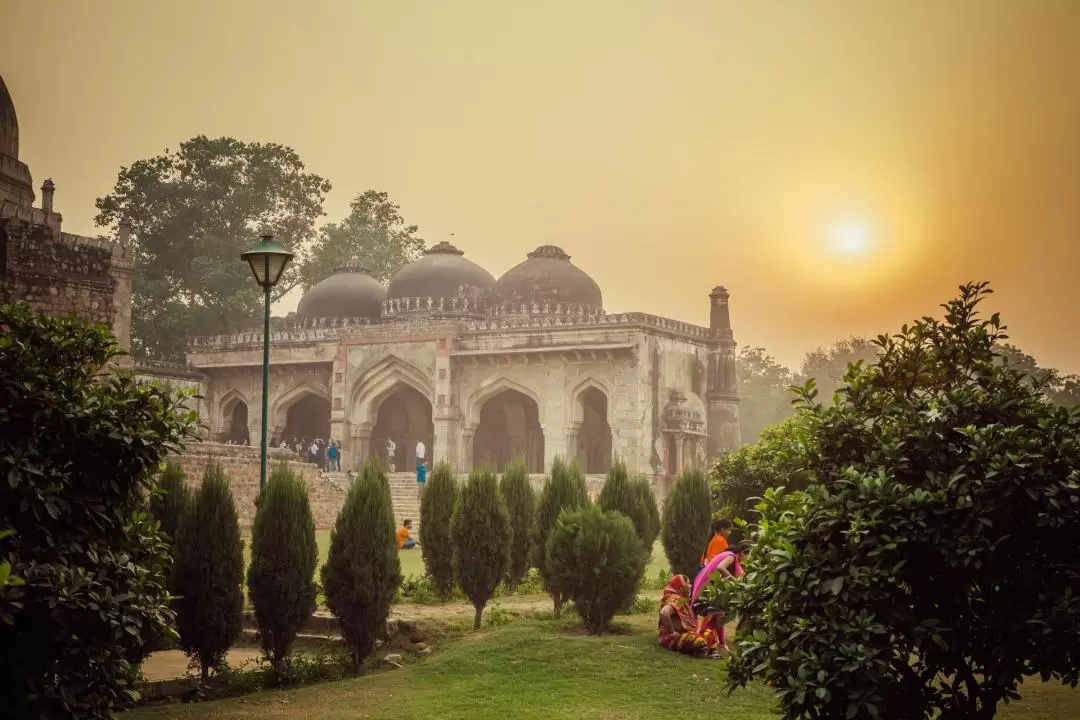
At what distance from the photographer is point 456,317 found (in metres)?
31.4

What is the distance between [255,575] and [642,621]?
375 cm

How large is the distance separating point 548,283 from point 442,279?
10.3ft

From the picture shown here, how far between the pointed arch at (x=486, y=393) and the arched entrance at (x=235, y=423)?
7.40 meters

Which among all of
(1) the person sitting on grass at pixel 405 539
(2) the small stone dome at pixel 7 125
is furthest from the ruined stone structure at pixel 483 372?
(2) the small stone dome at pixel 7 125

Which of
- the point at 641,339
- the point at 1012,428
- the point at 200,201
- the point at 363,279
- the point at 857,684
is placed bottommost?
the point at 857,684

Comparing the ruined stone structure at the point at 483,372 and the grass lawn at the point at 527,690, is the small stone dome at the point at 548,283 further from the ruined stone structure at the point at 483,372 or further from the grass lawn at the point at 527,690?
the grass lawn at the point at 527,690

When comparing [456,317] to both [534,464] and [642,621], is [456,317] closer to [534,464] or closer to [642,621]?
[534,464]

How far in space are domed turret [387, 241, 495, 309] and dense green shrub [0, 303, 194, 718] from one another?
1052 inches

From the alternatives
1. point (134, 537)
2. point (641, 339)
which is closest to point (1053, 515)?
point (134, 537)

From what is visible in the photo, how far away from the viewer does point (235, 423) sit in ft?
113

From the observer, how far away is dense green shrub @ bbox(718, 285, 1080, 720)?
456 cm

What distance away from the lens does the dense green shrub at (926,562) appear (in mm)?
4559

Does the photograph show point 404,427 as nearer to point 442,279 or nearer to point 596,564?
point 442,279

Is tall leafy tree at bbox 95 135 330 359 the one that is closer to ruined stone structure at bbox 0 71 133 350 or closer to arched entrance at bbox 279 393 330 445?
arched entrance at bbox 279 393 330 445
